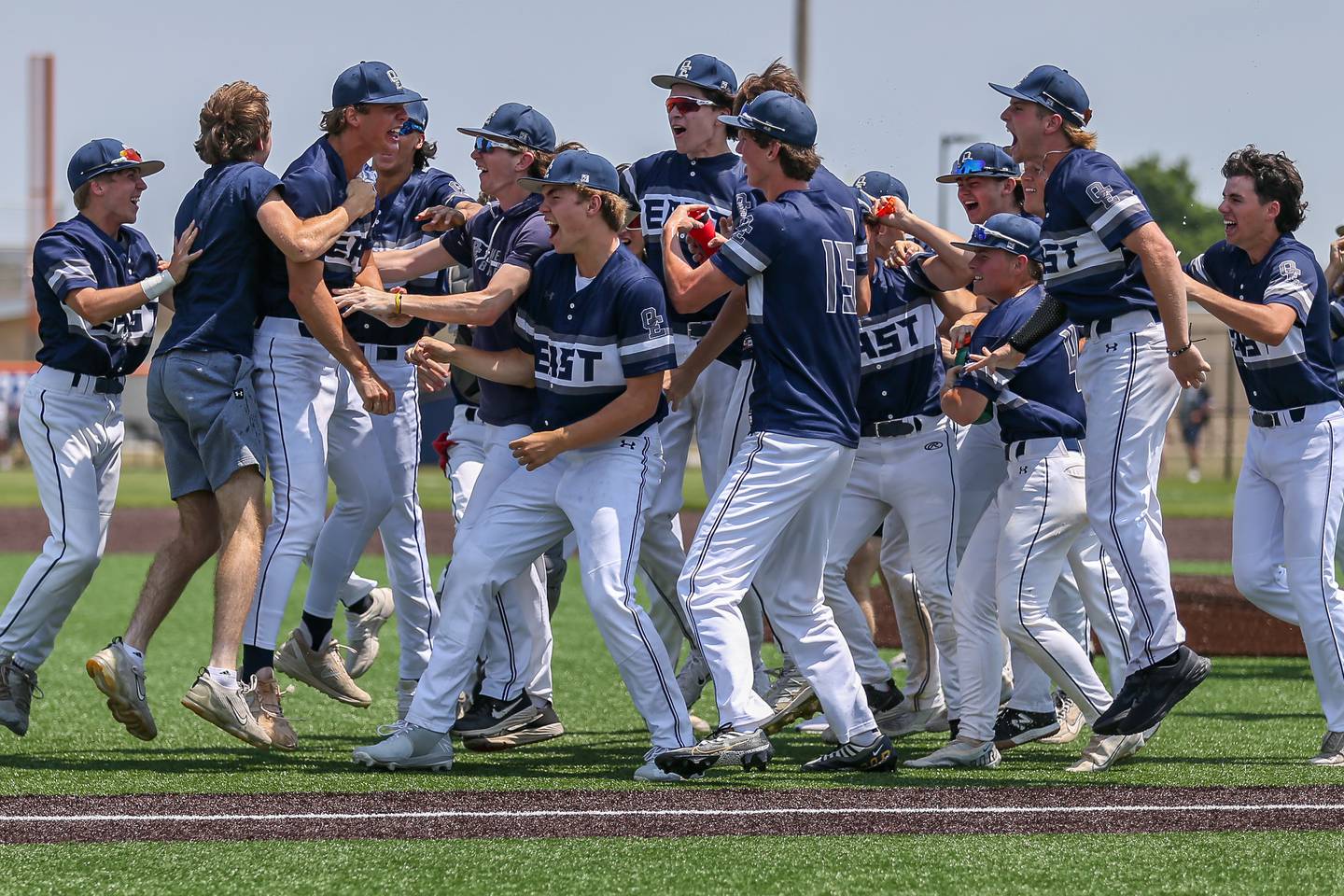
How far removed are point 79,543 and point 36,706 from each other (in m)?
1.62

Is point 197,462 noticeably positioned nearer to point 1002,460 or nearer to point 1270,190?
point 1002,460

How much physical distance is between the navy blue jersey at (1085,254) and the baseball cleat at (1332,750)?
1696mm

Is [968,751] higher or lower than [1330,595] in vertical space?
lower

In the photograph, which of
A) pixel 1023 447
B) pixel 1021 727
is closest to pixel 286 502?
pixel 1023 447

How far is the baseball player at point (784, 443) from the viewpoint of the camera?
5805mm

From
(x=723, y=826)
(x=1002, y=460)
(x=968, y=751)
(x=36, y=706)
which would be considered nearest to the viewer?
(x=723, y=826)

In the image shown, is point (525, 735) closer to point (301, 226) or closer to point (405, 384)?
point (405, 384)

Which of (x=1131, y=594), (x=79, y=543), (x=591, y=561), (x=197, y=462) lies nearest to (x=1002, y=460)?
(x=1131, y=594)

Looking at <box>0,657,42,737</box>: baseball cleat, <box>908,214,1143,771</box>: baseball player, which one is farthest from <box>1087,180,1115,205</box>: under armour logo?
<box>0,657,42,737</box>: baseball cleat

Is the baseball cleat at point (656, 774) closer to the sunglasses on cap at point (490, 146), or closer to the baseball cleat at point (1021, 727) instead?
the baseball cleat at point (1021, 727)

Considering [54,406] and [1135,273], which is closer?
[1135,273]

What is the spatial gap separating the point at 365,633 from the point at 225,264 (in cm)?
209

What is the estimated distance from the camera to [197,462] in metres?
6.55

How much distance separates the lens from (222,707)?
20.0 ft
